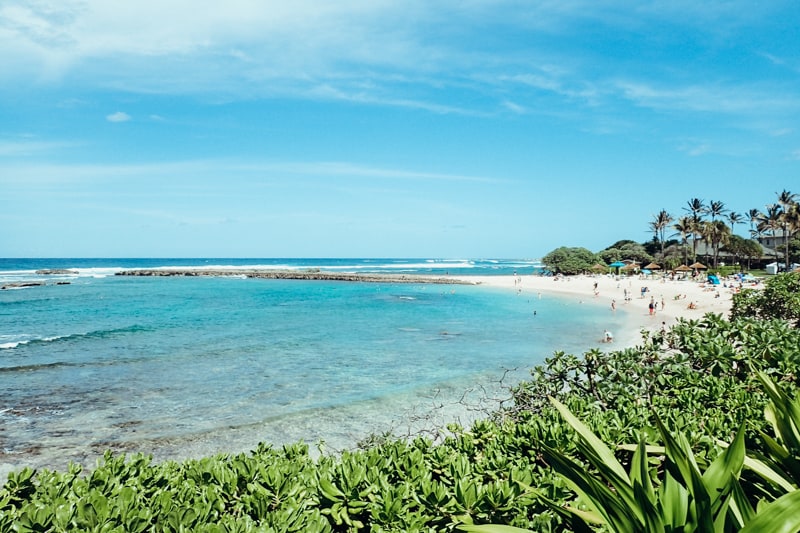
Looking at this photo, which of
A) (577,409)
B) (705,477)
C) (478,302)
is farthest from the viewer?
(478,302)

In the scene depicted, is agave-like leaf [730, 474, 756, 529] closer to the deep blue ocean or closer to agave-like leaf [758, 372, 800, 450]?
agave-like leaf [758, 372, 800, 450]

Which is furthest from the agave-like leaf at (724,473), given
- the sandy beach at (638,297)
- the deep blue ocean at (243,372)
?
the sandy beach at (638,297)

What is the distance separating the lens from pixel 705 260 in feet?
245

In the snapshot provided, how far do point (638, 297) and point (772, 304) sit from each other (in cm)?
3072

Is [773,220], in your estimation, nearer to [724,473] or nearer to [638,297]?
[638,297]

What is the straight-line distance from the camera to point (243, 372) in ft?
51.0

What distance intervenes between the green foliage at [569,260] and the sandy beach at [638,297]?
32.6ft

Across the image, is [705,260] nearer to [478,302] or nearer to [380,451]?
[478,302]

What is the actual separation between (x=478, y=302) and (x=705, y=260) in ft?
173

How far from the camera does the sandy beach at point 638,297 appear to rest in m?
26.9

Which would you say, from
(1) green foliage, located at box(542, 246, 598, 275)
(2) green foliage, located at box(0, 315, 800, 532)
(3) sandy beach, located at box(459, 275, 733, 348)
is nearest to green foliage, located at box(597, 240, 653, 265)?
(1) green foliage, located at box(542, 246, 598, 275)

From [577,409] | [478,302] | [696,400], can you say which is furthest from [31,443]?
[478,302]

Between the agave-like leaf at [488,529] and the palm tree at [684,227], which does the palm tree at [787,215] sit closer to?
the palm tree at [684,227]

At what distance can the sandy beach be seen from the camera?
26.9 metres
